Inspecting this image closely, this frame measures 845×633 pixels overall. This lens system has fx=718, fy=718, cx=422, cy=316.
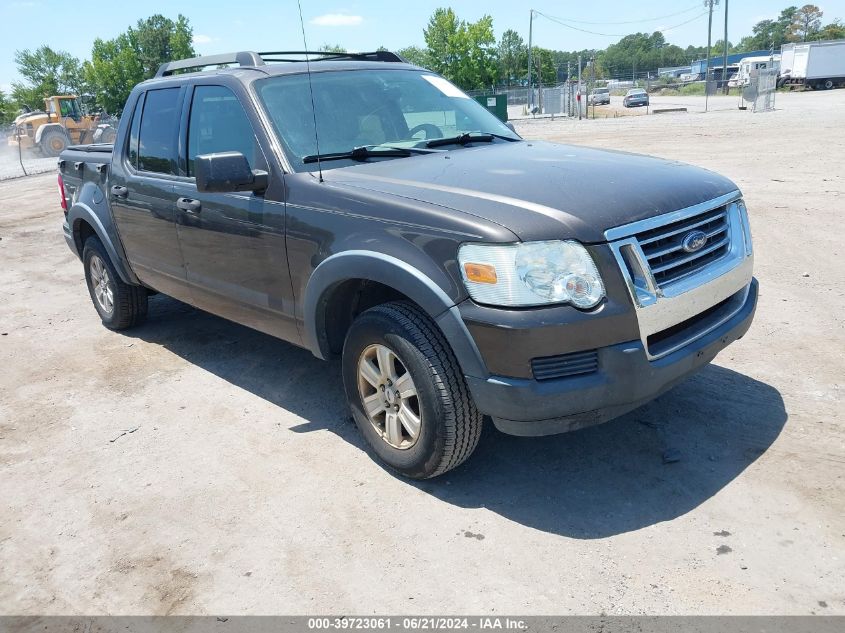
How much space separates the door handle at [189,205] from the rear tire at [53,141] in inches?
1229

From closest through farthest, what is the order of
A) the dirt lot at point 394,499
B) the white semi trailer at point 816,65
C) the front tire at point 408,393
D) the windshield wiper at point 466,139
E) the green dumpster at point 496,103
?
1. the dirt lot at point 394,499
2. the front tire at point 408,393
3. the windshield wiper at point 466,139
4. the green dumpster at point 496,103
5. the white semi trailer at point 816,65

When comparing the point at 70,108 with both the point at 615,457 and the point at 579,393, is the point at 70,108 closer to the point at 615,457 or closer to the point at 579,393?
the point at 615,457

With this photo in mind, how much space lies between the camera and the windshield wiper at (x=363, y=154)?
3877 millimetres

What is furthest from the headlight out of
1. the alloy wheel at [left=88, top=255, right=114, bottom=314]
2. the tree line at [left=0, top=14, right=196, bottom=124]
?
the tree line at [left=0, top=14, right=196, bottom=124]

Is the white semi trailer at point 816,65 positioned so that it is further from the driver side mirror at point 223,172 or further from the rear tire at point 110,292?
the driver side mirror at point 223,172

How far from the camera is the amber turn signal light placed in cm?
284

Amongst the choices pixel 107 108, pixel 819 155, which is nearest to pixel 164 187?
pixel 819 155

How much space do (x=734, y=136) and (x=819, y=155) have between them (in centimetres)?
582

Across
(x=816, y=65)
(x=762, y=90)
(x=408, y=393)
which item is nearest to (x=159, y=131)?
(x=408, y=393)

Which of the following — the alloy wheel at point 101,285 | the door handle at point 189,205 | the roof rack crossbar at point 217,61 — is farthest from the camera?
the alloy wheel at point 101,285

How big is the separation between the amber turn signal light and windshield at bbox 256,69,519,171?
4.24ft

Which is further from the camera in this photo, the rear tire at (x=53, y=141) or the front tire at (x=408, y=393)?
the rear tire at (x=53, y=141)

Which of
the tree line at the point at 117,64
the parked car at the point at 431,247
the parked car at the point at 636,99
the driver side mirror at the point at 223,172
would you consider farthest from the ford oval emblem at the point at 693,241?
the tree line at the point at 117,64

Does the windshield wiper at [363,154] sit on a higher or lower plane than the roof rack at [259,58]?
lower
